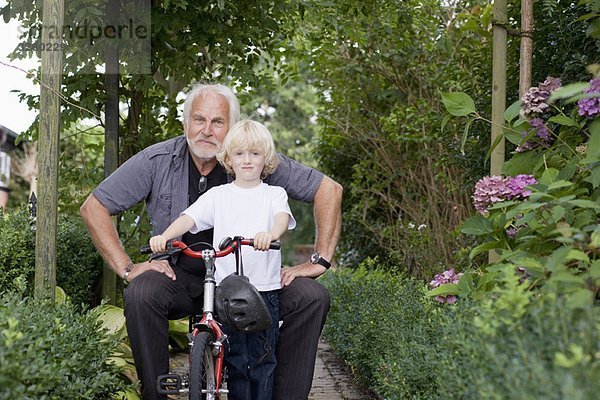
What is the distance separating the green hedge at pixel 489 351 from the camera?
5.74ft

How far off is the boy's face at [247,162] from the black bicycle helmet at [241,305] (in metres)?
0.56

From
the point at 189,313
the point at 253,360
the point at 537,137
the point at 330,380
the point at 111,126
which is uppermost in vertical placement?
the point at 111,126

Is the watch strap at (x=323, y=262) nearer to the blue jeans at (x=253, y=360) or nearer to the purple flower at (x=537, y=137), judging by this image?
the blue jeans at (x=253, y=360)

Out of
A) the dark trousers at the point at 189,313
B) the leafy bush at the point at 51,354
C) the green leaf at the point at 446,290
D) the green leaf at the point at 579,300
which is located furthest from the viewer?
the dark trousers at the point at 189,313

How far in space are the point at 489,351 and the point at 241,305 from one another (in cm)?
143

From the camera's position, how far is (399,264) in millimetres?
7719

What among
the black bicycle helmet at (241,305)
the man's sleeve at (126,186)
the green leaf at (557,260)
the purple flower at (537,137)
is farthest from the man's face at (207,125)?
the green leaf at (557,260)

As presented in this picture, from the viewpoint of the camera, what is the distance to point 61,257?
17.5ft

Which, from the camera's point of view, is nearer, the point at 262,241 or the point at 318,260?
the point at 262,241

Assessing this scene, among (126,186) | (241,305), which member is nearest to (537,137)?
(241,305)

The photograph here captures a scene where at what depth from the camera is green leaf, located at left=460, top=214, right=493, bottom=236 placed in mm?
3189

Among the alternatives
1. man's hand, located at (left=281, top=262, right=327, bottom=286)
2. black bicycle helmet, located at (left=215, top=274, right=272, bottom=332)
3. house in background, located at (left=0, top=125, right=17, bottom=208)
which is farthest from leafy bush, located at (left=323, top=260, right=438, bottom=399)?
house in background, located at (left=0, top=125, right=17, bottom=208)

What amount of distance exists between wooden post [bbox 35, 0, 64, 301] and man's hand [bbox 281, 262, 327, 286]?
97 centimetres

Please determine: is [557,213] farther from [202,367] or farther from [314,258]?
[314,258]
